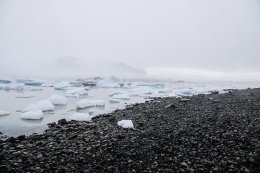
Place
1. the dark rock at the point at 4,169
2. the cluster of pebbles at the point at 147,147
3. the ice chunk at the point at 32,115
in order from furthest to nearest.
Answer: the ice chunk at the point at 32,115 → the cluster of pebbles at the point at 147,147 → the dark rock at the point at 4,169

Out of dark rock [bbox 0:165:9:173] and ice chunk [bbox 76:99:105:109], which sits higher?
ice chunk [bbox 76:99:105:109]

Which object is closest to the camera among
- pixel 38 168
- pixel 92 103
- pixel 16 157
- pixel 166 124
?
pixel 38 168

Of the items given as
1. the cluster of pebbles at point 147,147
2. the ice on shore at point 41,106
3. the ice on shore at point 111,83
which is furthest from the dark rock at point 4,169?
the ice on shore at point 111,83

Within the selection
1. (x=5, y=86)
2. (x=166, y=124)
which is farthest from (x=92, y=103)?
(x=5, y=86)

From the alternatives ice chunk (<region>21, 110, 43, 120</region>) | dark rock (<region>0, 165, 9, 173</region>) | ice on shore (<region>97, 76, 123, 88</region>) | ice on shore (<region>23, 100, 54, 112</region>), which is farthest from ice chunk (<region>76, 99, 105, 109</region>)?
ice on shore (<region>97, 76, 123, 88</region>)

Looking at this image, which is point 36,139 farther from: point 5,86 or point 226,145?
point 5,86

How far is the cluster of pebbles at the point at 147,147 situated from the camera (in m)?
4.12

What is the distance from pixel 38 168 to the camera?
4.16m

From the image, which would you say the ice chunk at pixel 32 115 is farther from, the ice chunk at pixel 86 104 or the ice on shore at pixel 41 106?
the ice chunk at pixel 86 104

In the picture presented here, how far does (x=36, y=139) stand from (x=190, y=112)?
436 cm

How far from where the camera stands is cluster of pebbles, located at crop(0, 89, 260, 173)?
4.12 m

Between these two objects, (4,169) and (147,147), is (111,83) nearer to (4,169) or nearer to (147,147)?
(147,147)

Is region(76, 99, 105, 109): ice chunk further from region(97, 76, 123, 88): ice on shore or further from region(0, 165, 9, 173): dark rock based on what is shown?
region(97, 76, 123, 88): ice on shore

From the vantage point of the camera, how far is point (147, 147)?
4.88 metres
